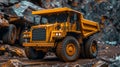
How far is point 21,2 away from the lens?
1792 cm

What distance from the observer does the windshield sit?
1194 cm

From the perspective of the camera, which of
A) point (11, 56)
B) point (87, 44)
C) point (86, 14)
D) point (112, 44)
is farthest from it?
point (86, 14)

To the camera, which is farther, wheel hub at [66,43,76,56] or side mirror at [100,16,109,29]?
side mirror at [100,16,109,29]

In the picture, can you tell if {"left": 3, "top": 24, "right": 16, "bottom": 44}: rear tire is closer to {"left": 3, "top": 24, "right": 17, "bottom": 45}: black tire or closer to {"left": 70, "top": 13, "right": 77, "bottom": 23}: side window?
{"left": 3, "top": 24, "right": 17, "bottom": 45}: black tire

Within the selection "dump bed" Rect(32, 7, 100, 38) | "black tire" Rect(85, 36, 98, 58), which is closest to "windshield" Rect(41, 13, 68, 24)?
"dump bed" Rect(32, 7, 100, 38)

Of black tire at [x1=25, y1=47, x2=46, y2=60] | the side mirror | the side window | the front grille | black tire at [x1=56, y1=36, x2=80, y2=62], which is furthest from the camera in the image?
the side mirror

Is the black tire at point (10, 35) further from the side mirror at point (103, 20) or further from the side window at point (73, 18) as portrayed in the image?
the side mirror at point (103, 20)

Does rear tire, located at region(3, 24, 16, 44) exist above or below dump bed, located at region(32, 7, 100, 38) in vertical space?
below

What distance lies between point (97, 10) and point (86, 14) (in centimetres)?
119

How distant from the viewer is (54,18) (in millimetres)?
12219

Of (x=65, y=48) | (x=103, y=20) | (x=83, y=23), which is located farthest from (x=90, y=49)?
(x=103, y=20)

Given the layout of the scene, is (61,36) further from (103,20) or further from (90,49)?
(103,20)

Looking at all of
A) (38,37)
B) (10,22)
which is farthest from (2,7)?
(38,37)

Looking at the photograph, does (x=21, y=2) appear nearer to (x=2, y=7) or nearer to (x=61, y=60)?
(x=2, y=7)
